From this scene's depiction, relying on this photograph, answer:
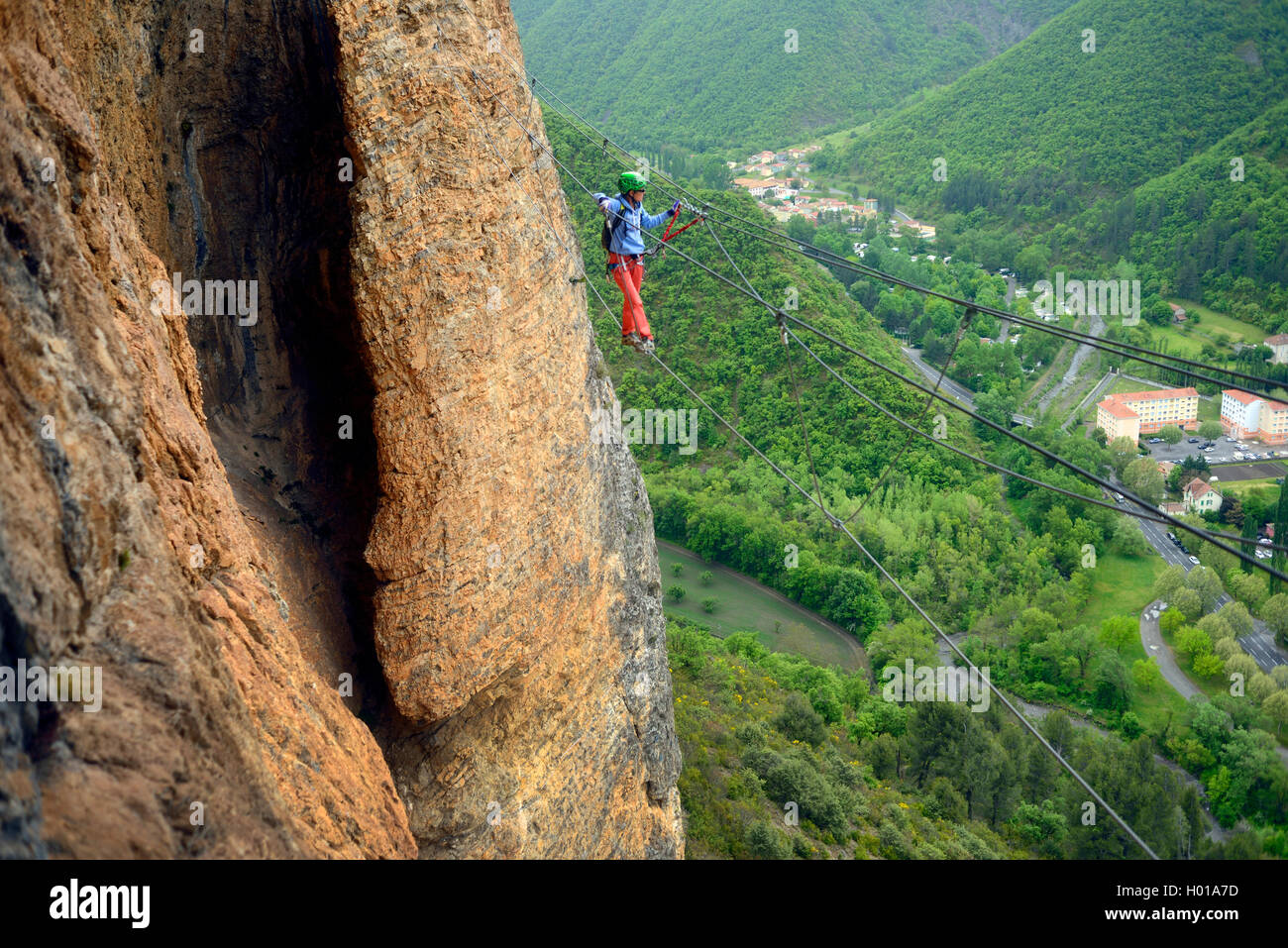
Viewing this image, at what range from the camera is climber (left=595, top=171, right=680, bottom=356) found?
1150 centimetres

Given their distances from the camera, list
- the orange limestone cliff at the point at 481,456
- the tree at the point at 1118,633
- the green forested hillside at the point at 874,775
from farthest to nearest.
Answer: the tree at the point at 1118,633 < the green forested hillside at the point at 874,775 < the orange limestone cliff at the point at 481,456

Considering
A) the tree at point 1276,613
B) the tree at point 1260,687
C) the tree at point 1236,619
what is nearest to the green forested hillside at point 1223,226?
the tree at point 1276,613

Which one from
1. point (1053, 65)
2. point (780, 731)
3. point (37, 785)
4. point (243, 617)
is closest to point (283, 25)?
point (243, 617)

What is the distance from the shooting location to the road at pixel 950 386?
5906 cm

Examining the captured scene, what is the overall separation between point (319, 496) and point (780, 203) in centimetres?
8083

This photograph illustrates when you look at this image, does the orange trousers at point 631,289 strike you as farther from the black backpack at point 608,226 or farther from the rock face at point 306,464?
the rock face at point 306,464

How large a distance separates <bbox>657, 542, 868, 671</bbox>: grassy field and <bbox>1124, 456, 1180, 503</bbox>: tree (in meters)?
21.6

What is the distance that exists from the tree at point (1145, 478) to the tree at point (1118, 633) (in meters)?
11.1

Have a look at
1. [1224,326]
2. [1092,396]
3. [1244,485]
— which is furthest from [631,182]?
[1224,326]

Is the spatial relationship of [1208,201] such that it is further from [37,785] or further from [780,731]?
[37,785]

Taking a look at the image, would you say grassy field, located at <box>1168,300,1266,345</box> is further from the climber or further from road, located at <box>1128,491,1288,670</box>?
the climber

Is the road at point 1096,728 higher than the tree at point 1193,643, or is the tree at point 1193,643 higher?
the tree at point 1193,643

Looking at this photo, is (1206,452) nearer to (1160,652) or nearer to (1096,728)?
(1160,652)

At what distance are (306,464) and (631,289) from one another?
455cm
